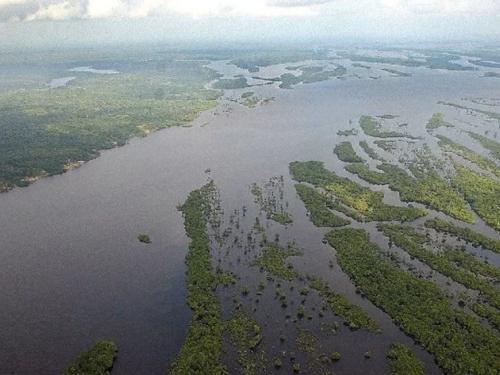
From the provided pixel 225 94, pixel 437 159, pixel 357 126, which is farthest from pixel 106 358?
pixel 225 94

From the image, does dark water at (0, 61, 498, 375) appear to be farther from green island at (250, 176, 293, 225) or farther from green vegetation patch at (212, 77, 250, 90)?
green vegetation patch at (212, 77, 250, 90)

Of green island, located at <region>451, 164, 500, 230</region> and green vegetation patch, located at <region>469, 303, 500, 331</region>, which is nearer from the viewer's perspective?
green vegetation patch, located at <region>469, 303, 500, 331</region>

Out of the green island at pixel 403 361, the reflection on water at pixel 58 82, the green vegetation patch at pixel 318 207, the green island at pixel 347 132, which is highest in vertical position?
the reflection on water at pixel 58 82

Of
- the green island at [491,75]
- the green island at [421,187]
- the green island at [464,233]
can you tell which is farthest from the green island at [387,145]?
the green island at [491,75]

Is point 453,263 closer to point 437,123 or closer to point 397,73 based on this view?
point 437,123

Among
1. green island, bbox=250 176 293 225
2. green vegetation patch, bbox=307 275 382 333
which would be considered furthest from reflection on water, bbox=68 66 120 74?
green vegetation patch, bbox=307 275 382 333

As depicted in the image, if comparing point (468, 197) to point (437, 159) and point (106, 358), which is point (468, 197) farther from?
point (106, 358)

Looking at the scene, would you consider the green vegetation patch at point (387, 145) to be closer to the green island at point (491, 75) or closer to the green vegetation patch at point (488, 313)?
the green vegetation patch at point (488, 313)
